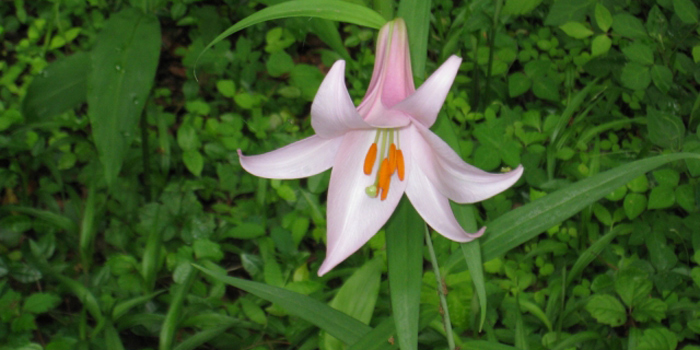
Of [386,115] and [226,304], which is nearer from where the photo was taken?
[386,115]

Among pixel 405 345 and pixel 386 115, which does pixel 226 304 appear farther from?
pixel 386 115

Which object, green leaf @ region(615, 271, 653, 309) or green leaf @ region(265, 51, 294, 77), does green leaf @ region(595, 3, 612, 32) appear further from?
green leaf @ region(265, 51, 294, 77)

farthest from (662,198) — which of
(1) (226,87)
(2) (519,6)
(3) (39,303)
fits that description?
(3) (39,303)

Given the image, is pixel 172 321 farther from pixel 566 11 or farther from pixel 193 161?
pixel 566 11

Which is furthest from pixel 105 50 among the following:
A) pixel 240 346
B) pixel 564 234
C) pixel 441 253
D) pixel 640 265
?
pixel 640 265

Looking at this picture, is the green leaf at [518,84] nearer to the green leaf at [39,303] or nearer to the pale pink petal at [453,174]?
the pale pink petal at [453,174]

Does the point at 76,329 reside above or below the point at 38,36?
below

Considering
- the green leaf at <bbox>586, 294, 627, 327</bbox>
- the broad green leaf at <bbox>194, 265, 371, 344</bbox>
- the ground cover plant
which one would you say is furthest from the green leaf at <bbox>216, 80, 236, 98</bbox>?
the green leaf at <bbox>586, 294, 627, 327</bbox>
